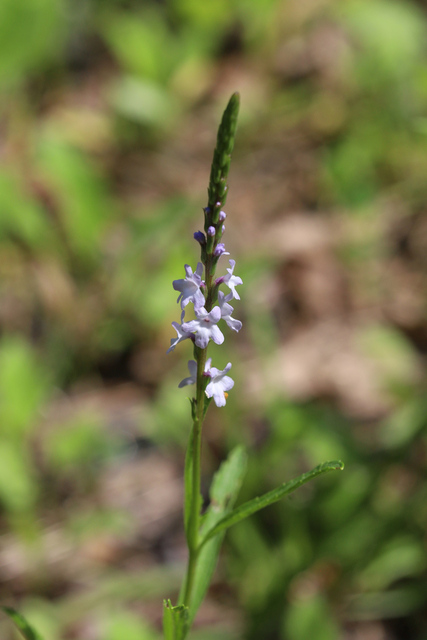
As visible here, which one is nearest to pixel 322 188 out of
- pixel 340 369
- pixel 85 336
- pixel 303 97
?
pixel 303 97

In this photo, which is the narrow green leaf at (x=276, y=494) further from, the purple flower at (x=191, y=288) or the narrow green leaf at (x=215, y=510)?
the purple flower at (x=191, y=288)

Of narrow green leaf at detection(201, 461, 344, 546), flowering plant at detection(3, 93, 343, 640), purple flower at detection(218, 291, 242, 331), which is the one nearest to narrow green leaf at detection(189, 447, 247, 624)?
flowering plant at detection(3, 93, 343, 640)

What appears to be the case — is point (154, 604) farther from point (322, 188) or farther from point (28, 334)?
point (322, 188)

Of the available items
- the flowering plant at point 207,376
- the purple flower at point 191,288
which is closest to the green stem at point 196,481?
the flowering plant at point 207,376

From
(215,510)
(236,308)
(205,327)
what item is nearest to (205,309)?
(205,327)

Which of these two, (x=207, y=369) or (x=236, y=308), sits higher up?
(x=236, y=308)

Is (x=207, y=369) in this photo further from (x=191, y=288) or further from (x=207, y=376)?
(x=191, y=288)
